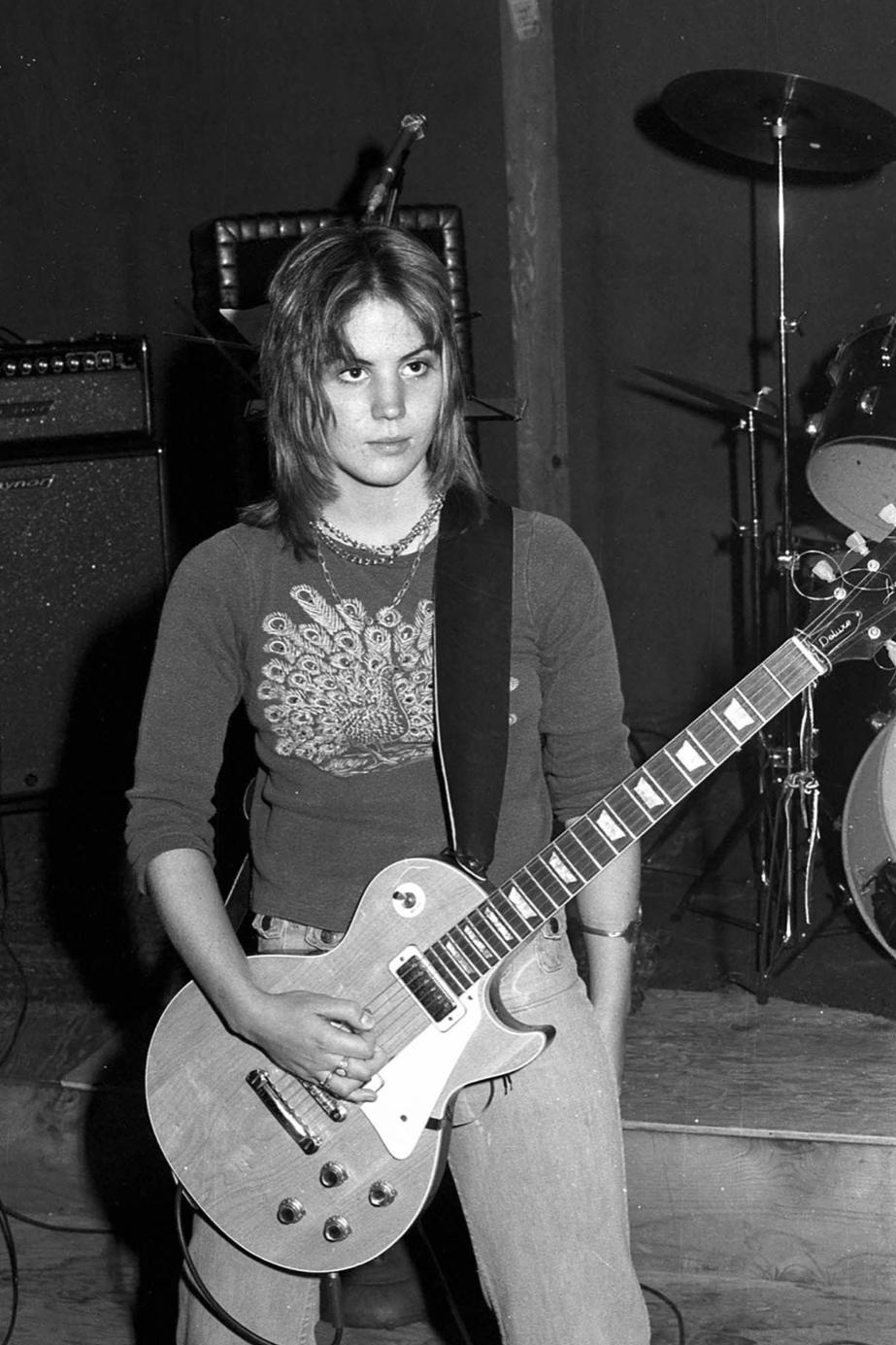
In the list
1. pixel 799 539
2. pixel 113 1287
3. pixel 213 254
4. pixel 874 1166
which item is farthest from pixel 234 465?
pixel 874 1166

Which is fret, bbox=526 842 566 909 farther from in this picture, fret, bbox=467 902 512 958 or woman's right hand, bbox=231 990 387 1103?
woman's right hand, bbox=231 990 387 1103

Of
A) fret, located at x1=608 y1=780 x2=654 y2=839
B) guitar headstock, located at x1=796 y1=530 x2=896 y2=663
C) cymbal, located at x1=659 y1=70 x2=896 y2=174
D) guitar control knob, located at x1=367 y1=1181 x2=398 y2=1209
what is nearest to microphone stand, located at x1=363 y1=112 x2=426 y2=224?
cymbal, located at x1=659 y1=70 x2=896 y2=174

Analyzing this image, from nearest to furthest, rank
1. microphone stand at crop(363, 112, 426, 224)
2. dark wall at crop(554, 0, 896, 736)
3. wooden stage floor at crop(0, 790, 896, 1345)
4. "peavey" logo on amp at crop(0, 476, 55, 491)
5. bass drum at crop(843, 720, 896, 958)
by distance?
1. wooden stage floor at crop(0, 790, 896, 1345)
2. microphone stand at crop(363, 112, 426, 224)
3. bass drum at crop(843, 720, 896, 958)
4. "peavey" logo on amp at crop(0, 476, 55, 491)
5. dark wall at crop(554, 0, 896, 736)

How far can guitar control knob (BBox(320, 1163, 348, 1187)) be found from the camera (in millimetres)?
1993

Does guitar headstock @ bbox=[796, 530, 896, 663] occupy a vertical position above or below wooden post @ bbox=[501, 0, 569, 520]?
below

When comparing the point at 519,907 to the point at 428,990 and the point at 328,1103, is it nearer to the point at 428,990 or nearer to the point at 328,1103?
the point at 428,990

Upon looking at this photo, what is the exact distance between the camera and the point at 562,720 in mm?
2146

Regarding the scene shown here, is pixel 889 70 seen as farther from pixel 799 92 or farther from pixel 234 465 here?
pixel 234 465

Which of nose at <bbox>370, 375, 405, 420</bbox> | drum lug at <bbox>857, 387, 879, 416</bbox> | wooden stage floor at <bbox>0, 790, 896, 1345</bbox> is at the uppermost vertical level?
nose at <bbox>370, 375, 405, 420</bbox>

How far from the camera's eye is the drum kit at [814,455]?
3398 mm

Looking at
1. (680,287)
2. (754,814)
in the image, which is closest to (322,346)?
(754,814)

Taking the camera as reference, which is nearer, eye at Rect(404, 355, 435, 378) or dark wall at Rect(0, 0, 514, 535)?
eye at Rect(404, 355, 435, 378)

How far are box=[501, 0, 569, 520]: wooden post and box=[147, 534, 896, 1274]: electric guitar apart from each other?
2.68 meters

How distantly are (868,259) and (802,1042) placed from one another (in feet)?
7.87
